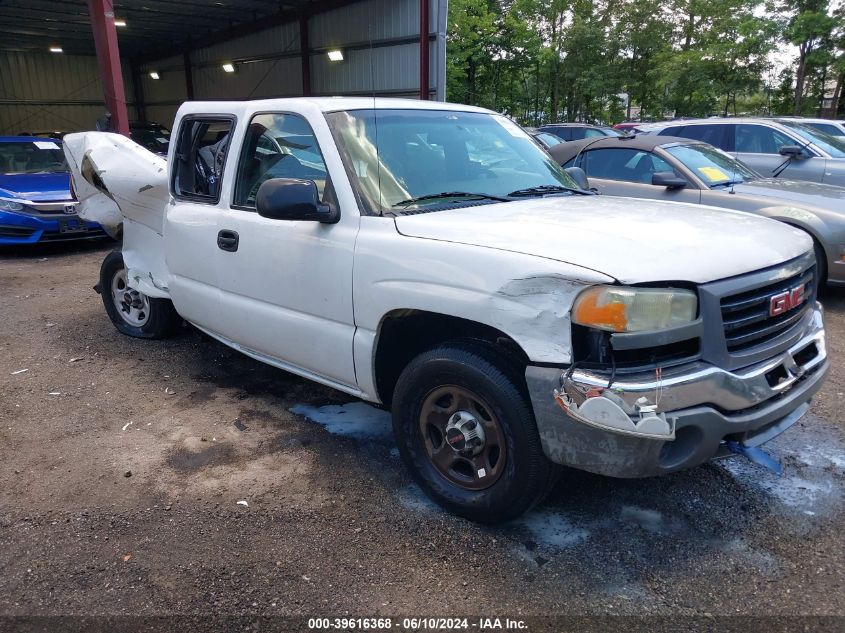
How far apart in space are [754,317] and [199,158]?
3602 mm

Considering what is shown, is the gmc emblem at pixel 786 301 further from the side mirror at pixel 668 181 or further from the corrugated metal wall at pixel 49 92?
the corrugated metal wall at pixel 49 92

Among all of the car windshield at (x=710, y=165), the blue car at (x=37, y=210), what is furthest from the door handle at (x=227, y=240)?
the blue car at (x=37, y=210)

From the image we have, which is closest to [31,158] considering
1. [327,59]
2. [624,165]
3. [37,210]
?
[37,210]

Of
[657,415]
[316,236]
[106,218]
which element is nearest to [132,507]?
[316,236]

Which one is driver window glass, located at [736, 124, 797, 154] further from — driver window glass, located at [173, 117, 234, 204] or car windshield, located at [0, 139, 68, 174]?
car windshield, located at [0, 139, 68, 174]

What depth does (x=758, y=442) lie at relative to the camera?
2703mm

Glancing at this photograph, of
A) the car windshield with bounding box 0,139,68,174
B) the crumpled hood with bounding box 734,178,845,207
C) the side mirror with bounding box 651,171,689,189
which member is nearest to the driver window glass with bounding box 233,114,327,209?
the side mirror with bounding box 651,171,689,189

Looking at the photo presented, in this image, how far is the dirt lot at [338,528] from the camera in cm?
255

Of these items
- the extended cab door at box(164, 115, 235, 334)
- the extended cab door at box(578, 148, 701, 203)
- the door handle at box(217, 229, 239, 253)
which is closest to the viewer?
the door handle at box(217, 229, 239, 253)

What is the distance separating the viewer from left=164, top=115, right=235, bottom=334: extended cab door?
413 centimetres

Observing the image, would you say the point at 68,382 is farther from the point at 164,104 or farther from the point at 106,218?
the point at 164,104

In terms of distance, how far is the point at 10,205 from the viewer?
356 inches

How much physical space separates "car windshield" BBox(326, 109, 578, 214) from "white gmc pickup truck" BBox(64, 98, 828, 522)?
0.04 ft

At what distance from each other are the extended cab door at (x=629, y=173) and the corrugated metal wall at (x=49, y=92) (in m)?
24.3
